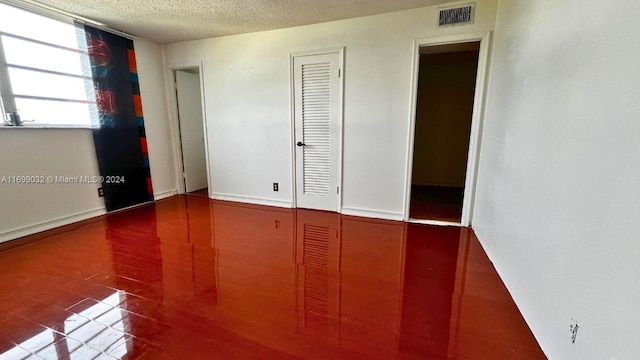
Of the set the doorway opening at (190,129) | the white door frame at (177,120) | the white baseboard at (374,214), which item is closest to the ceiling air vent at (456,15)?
the white baseboard at (374,214)

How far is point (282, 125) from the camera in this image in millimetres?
3727

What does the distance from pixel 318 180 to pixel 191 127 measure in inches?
100.0

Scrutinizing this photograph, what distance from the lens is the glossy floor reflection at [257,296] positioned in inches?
57.2

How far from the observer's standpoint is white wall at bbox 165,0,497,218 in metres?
3.06

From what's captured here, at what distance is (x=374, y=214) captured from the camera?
3.46 meters

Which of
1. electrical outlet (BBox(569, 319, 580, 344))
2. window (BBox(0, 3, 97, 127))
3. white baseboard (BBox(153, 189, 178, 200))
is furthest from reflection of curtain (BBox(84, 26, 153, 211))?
electrical outlet (BBox(569, 319, 580, 344))

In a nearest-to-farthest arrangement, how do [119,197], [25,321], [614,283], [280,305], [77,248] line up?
[614,283], [25,321], [280,305], [77,248], [119,197]

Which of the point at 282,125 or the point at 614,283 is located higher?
the point at 282,125

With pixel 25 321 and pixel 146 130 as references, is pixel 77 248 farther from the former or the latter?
pixel 146 130

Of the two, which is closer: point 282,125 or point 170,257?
point 170,257

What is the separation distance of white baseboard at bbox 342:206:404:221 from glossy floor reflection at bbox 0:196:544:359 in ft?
0.95

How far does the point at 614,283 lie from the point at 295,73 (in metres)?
3.37

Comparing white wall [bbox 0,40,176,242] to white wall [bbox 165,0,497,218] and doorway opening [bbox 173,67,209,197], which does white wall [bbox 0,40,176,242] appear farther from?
white wall [bbox 165,0,497,218]

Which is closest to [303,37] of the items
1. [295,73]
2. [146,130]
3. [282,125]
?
[295,73]
